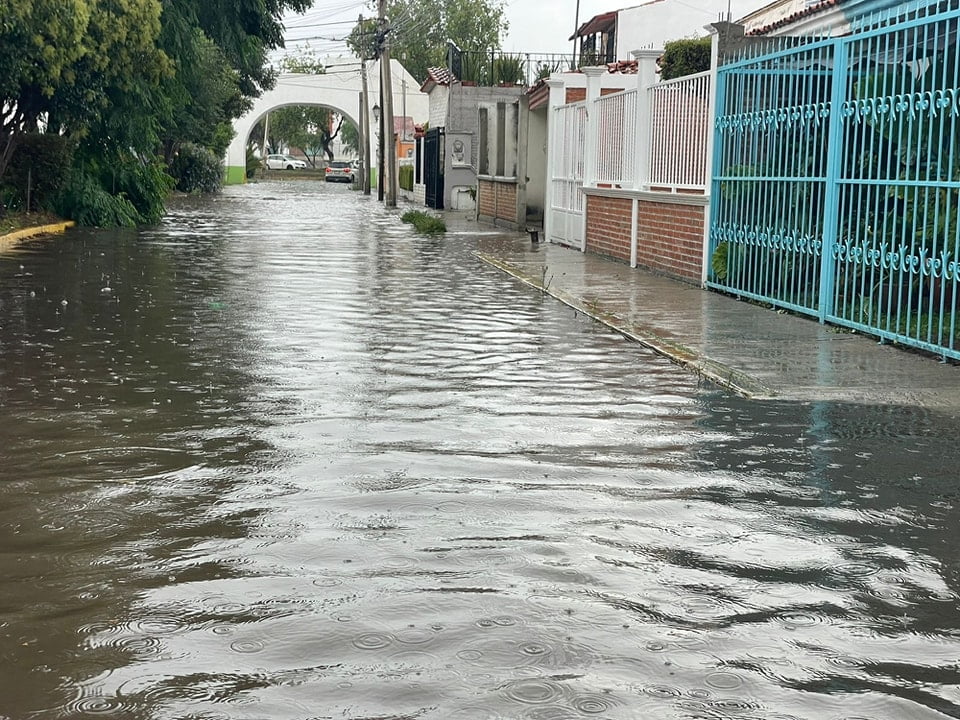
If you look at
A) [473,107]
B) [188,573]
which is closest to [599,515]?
[188,573]

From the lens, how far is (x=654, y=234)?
59.0 ft

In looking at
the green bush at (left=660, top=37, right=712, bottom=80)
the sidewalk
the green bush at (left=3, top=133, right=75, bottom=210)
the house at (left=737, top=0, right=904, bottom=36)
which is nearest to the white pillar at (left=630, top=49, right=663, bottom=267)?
the house at (left=737, top=0, right=904, bottom=36)

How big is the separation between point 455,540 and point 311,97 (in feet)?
232

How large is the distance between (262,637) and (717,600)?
155cm

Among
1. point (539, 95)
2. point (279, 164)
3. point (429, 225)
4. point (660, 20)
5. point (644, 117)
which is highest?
point (660, 20)

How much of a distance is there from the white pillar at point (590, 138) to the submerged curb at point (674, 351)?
6.10 metres

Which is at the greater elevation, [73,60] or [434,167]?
[73,60]

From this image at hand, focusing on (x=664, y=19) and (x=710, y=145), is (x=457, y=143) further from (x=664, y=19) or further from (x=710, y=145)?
(x=710, y=145)

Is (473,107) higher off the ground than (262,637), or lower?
higher

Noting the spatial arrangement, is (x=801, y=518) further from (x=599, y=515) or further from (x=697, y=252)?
(x=697, y=252)

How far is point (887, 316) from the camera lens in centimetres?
1095

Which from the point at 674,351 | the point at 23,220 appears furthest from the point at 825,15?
the point at 23,220

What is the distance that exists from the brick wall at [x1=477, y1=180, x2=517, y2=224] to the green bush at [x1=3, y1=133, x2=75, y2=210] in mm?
9790

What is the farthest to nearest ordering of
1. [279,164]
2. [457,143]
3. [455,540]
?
1. [279,164]
2. [457,143]
3. [455,540]
